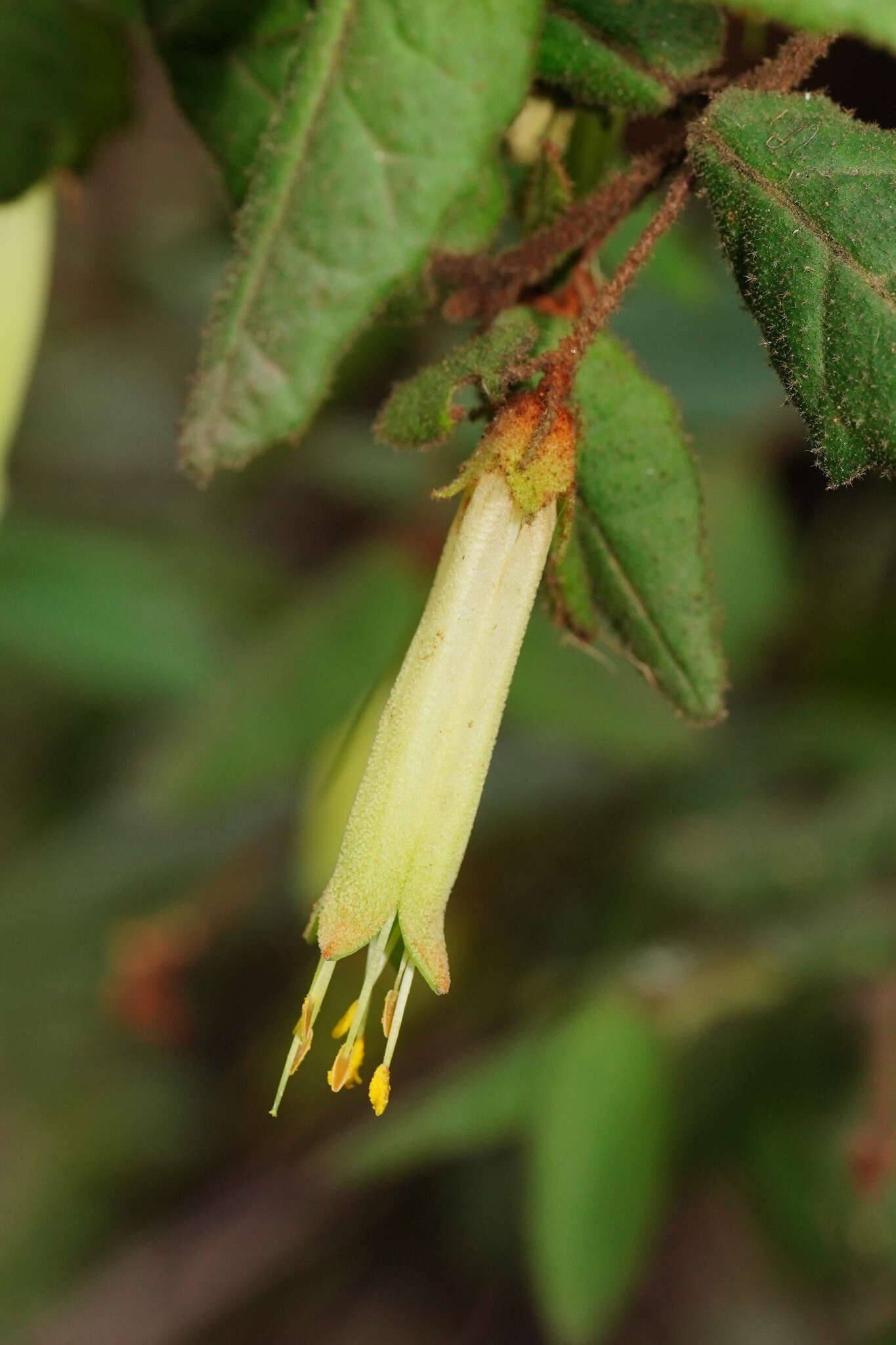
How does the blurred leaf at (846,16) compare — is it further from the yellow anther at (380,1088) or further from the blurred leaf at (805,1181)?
the blurred leaf at (805,1181)

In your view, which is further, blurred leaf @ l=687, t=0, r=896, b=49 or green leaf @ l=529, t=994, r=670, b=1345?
green leaf @ l=529, t=994, r=670, b=1345

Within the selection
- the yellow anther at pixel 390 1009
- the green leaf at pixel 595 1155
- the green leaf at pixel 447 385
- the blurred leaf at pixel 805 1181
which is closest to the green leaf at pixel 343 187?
the green leaf at pixel 447 385

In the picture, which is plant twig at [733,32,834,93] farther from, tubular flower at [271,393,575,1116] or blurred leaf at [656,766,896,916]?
blurred leaf at [656,766,896,916]

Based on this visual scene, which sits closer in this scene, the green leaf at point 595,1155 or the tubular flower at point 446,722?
the tubular flower at point 446,722

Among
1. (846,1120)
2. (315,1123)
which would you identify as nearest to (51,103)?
(846,1120)

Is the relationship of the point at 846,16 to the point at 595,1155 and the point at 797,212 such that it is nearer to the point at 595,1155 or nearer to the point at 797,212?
the point at 797,212

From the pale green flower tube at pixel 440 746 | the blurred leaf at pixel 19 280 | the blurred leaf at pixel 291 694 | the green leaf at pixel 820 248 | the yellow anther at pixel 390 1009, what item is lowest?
the blurred leaf at pixel 291 694

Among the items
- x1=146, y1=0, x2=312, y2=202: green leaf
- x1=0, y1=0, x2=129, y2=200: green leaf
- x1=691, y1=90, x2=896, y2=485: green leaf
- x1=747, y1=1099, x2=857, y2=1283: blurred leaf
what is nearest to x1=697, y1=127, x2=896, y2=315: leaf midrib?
x1=691, y1=90, x2=896, y2=485: green leaf

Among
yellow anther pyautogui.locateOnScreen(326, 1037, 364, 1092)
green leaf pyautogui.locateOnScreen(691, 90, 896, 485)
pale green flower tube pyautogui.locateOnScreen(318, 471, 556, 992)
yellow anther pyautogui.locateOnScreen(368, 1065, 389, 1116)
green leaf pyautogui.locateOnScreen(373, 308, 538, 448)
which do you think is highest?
green leaf pyautogui.locateOnScreen(691, 90, 896, 485)
